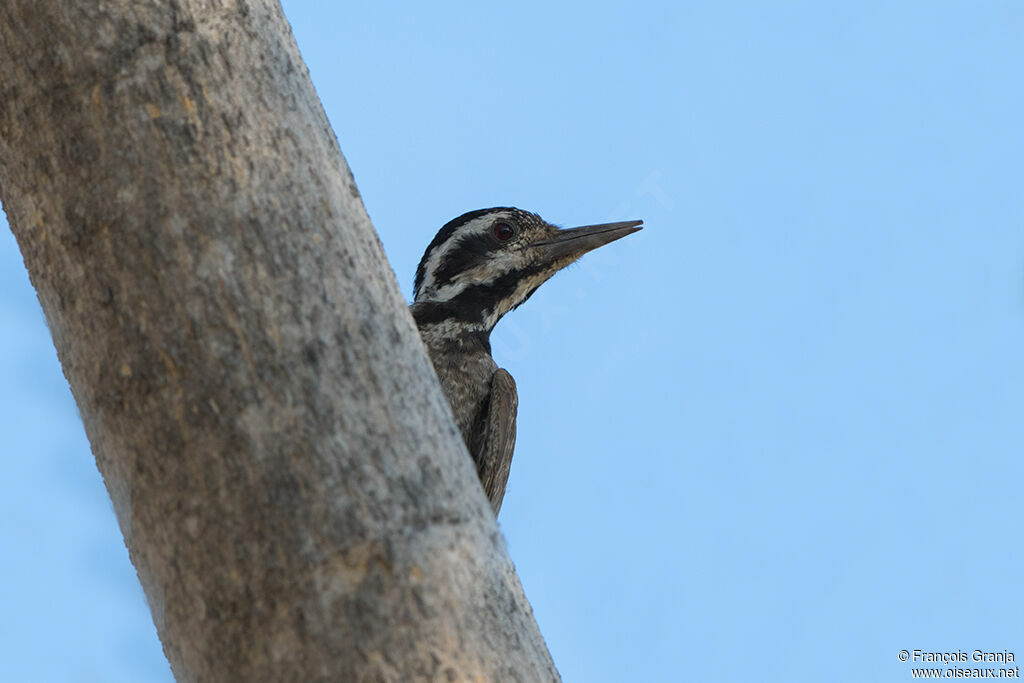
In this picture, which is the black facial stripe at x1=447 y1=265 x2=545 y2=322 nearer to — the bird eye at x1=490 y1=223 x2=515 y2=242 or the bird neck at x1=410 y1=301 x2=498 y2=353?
the bird neck at x1=410 y1=301 x2=498 y2=353

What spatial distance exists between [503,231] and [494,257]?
5.3 inches

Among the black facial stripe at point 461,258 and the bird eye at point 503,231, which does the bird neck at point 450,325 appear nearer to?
the black facial stripe at point 461,258

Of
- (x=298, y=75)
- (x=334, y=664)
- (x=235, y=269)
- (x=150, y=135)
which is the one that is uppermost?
(x=298, y=75)

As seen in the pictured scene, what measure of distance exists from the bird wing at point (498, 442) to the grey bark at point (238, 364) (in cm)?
273

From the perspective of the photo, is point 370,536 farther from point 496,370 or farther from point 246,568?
point 496,370

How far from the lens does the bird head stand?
4.91 m

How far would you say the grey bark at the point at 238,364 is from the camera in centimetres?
153

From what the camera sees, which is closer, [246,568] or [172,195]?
[246,568]

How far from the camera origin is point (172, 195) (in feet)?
5.48

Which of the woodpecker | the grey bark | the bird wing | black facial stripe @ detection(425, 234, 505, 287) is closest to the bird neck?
the woodpecker

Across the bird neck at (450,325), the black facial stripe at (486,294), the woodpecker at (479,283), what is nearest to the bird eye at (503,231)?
the woodpecker at (479,283)

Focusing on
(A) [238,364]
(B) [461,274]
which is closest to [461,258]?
(B) [461,274]

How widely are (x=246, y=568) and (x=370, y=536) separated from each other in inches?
7.2

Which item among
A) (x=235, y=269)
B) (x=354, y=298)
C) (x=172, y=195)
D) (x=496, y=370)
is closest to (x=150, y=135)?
(x=172, y=195)
